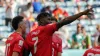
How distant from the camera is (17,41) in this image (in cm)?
582

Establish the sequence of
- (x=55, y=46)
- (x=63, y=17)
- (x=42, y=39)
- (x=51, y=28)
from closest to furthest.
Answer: (x=51, y=28) < (x=42, y=39) < (x=55, y=46) < (x=63, y=17)

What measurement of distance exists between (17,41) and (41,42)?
399 millimetres

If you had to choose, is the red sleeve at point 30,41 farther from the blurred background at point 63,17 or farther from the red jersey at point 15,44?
the blurred background at point 63,17

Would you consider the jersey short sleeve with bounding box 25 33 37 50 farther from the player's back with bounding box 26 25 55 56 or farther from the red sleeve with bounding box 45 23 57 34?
the red sleeve with bounding box 45 23 57 34

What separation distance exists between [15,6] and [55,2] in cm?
200

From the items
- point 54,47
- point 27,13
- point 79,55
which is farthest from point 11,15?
point 54,47

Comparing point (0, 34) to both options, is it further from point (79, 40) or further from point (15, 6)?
point (79, 40)

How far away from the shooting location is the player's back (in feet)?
18.3

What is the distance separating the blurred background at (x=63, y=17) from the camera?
13.4 meters

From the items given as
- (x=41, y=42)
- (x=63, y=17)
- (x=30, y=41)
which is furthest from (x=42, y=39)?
(x=63, y=17)

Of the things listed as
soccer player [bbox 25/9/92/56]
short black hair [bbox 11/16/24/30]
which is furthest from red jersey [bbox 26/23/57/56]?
short black hair [bbox 11/16/24/30]

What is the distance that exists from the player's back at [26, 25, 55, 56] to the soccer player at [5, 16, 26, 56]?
19cm

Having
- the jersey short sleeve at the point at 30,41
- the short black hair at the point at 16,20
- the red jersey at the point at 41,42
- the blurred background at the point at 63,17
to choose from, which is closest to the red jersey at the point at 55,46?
the red jersey at the point at 41,42

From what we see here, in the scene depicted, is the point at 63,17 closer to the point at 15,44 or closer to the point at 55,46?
the point at 55,46
